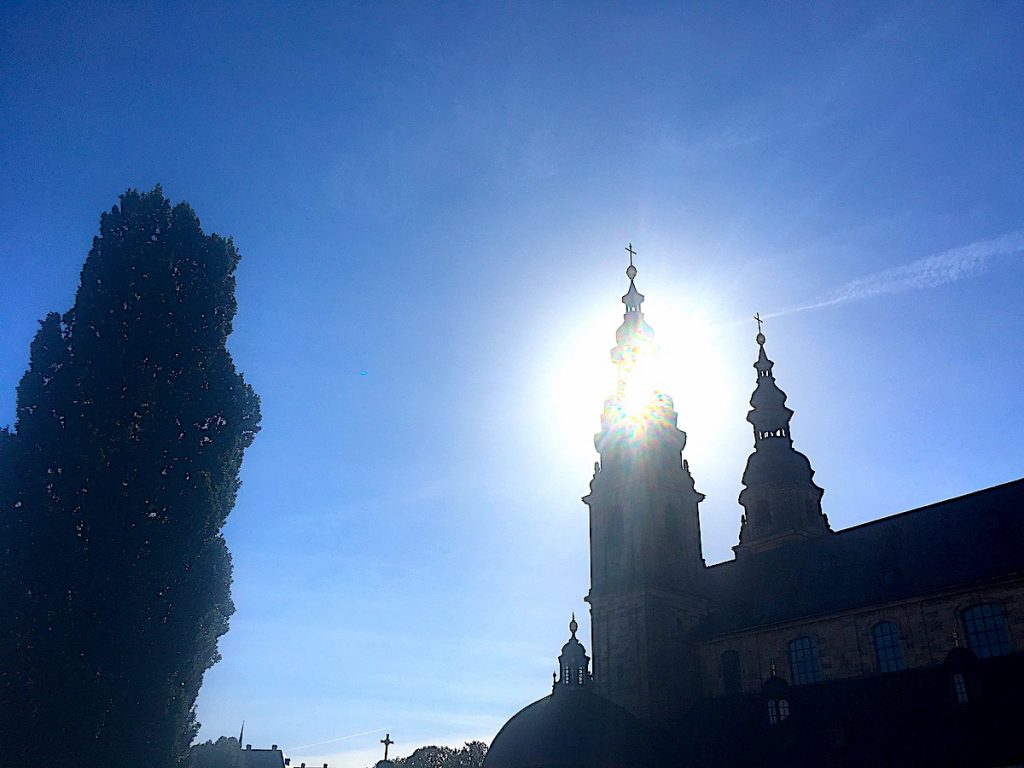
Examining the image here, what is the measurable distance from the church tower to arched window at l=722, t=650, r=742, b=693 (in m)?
1.71

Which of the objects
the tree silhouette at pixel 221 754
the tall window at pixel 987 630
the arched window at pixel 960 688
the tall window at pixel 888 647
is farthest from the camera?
the tree silhouette at pixel 221 754

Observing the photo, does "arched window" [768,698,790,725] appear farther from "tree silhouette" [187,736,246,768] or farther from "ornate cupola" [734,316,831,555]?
"tree silhouette" [187,736,246,768]

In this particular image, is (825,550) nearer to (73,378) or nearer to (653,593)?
(653,593)

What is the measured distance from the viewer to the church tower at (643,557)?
37.8 m

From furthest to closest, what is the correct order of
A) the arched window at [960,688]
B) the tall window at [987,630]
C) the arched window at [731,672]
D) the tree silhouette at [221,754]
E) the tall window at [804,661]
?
the tree silhouette at [221,754] → the arched window at [731,672] → the tall window at [804,661] → the tall window at [987,630] → the arched window at [960,688]

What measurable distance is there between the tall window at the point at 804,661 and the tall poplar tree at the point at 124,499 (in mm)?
23257

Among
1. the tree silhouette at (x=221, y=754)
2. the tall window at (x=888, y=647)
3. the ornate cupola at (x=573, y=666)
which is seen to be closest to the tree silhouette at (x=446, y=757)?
the tree silhouette at (x=221, y=754)

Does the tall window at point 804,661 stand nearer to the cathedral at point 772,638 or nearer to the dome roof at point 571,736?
the cathedral at point 772,638

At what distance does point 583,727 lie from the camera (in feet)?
106

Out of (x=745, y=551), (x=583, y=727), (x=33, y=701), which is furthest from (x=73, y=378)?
(x=745, y=551)

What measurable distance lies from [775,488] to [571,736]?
80.7ft

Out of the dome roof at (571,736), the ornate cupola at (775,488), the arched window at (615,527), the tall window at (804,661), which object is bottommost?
the dome roof at (571,736)

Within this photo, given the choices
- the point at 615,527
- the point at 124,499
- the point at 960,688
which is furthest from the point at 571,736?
the point at 124,499

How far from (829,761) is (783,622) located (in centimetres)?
722
